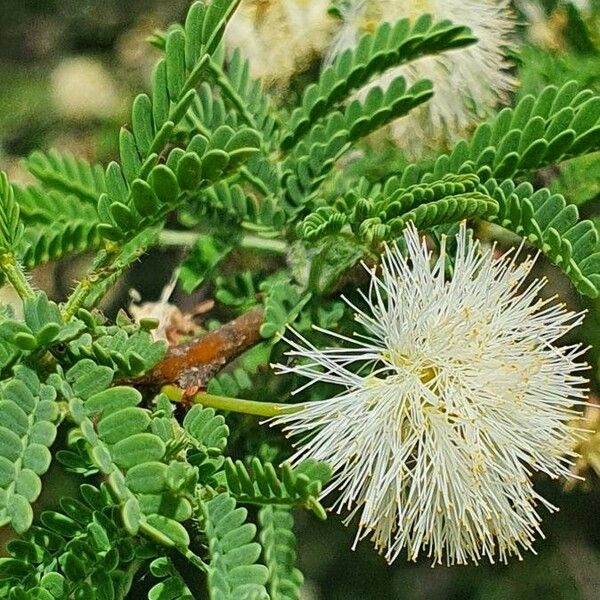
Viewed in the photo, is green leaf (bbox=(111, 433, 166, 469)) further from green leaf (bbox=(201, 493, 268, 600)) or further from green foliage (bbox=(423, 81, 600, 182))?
green foliage (bbox=(423, 81, 600, 182))

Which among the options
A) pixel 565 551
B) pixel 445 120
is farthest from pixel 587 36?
pixel 565 551

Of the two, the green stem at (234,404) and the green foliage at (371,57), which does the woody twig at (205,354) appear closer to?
the green stem at (234,404)

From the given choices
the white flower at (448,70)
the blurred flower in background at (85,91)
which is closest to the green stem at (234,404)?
the white flower at (448,70)

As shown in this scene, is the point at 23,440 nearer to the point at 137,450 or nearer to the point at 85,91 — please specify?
the point at 137,450

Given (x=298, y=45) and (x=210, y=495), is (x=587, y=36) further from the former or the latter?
(x=210, y=495)

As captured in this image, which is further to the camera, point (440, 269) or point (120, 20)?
point (120, 20)

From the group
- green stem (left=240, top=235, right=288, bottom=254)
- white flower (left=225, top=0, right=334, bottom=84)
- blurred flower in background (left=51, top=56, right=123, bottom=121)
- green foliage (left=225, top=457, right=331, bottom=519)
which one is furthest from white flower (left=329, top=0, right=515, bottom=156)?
blurred flower in background (left=51, top=56, right=123, bottom=121)

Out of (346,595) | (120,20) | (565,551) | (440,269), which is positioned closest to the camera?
(440,269)

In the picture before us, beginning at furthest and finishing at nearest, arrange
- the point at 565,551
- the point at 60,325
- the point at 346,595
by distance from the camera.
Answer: the point at 346,595
the point at 565,551
the point at 60,325
